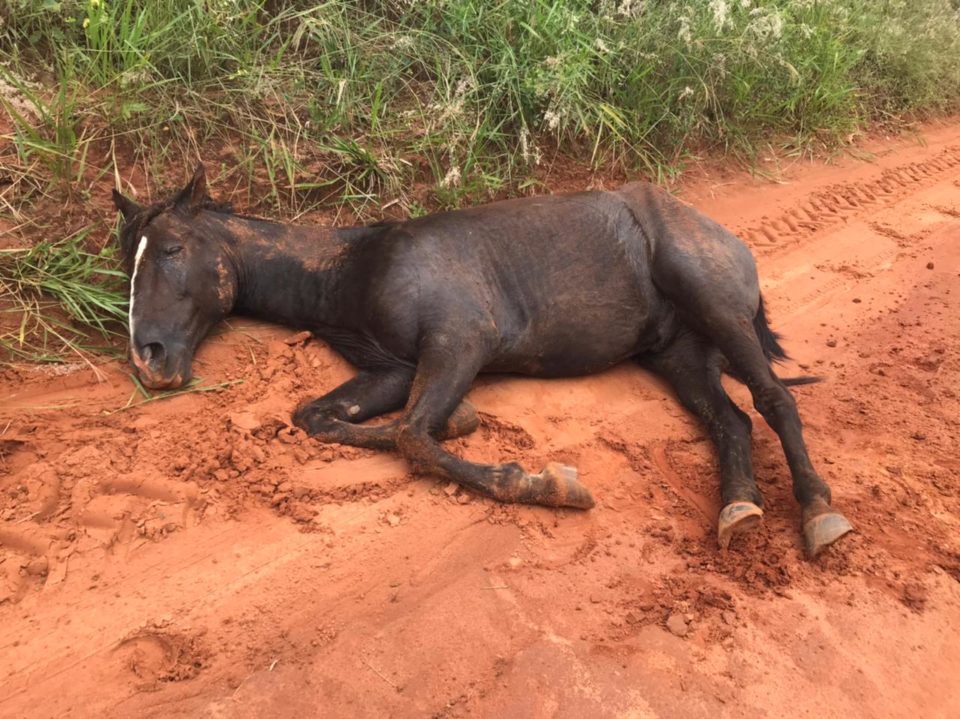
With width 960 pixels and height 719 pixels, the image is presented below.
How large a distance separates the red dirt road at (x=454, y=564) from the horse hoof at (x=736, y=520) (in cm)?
6

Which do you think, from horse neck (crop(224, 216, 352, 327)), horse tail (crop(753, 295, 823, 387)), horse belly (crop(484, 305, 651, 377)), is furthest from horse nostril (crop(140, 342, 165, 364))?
horse tail (crop(753, 295, 823, 387))

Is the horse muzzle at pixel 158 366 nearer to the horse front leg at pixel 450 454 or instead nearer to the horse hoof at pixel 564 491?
the horse front leg at pixel 450 454

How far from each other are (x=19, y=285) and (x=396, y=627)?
2764mm

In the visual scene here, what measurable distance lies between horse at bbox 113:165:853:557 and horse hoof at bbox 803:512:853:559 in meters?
0.23

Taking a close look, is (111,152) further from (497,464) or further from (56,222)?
(497,464)

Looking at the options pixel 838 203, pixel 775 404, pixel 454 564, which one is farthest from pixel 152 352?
pixel 838 203

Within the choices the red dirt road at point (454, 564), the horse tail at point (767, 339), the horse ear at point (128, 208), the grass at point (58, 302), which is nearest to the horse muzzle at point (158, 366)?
the red dirt road at point (454, 564)

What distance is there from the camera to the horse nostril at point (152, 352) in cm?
348

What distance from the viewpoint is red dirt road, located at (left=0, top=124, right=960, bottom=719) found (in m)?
2.29

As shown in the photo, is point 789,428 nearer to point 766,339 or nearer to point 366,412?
point 766,339

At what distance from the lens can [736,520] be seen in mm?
2953

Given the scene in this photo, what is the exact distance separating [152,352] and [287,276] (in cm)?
81

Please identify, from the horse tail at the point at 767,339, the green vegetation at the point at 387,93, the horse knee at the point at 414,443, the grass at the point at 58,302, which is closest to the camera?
the horse knee at the point at 414,443

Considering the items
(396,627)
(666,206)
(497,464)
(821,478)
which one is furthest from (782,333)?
(396,627)
